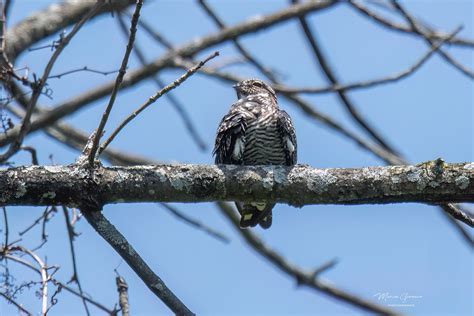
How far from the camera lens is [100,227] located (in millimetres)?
4156

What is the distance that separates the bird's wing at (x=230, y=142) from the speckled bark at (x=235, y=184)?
1454 mm

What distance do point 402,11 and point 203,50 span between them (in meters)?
1.90

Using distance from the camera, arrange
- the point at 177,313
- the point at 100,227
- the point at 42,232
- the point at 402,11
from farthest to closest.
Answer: the point at 402,11 → the point at 42,232 → the point at 100,227 → the point at 177,313

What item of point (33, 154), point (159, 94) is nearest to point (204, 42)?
point (33, 154)

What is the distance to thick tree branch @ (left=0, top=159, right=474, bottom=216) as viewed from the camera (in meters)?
4.27

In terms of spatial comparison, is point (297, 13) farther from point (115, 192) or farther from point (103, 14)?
point (115, 192)

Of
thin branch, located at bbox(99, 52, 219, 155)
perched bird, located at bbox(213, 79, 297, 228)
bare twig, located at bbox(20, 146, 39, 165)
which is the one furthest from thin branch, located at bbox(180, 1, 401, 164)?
thin branch, located at bbox(99, 52, 219, 155)

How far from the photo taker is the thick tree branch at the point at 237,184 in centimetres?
427

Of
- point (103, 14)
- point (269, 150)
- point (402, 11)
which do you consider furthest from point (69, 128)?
point (402, 11)

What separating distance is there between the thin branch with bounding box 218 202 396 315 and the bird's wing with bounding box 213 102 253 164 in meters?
1.98

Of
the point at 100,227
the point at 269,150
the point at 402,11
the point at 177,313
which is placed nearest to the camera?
the point at 177,313

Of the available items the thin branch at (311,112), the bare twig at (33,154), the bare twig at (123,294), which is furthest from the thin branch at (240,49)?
the bare twig at (123,294)

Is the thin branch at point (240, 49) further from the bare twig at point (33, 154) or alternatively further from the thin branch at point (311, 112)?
the bare twig at point (33, 154)

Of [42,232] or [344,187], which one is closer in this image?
[344,187]
